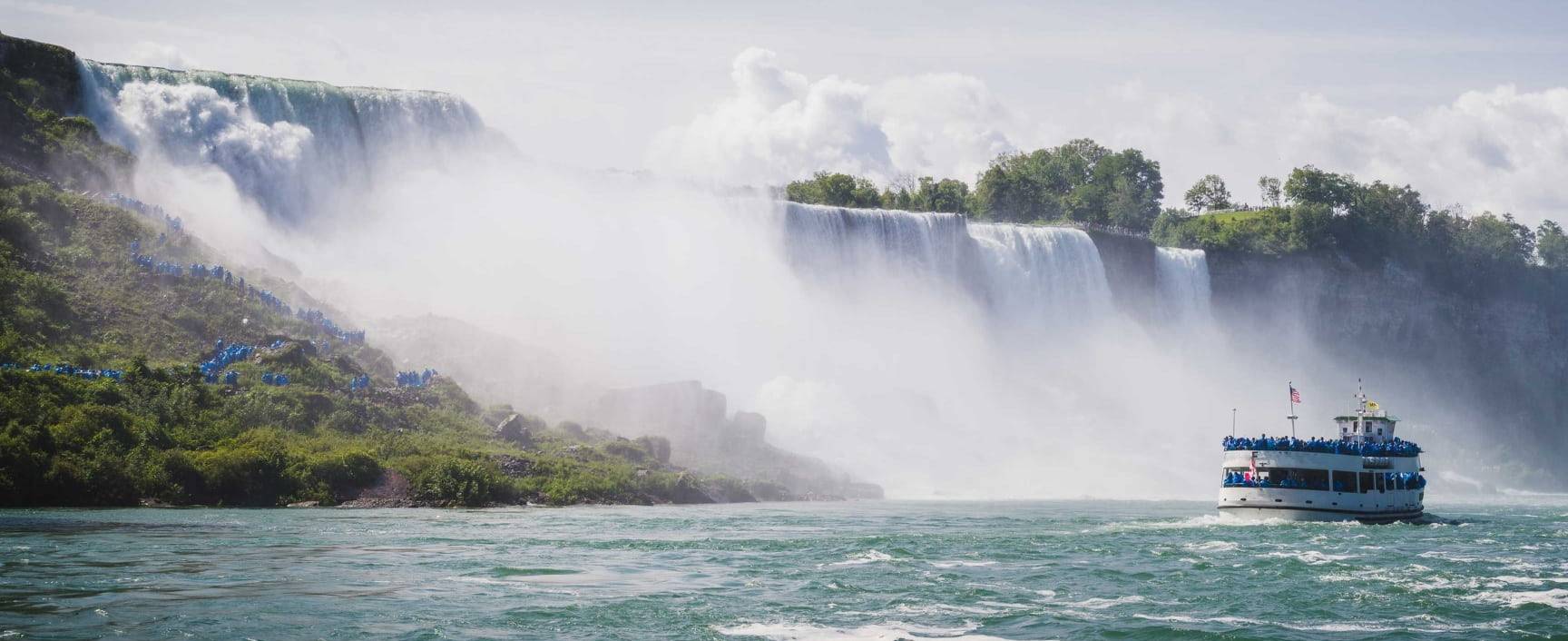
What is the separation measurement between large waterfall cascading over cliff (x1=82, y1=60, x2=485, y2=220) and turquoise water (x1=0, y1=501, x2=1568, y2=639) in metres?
42.2

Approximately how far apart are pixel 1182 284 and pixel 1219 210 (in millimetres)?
43990

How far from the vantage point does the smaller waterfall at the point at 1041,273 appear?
108 m

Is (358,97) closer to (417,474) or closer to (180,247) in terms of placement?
(180,247)

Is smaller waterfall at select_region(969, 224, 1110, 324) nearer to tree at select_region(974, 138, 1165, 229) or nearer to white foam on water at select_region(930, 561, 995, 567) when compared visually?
tree at select_region(974, 138, 1165, 229)

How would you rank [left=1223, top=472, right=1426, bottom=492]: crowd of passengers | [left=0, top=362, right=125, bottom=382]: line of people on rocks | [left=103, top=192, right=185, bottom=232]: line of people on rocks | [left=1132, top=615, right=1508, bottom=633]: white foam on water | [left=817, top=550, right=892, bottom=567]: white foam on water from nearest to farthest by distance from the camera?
[left=1132, top=615, right=1508, bottom=633]: white foam on water
[left=817, top=550, right=892, bottom=567]: white foam on water
[left=1223, top=472, right=1426, bottom=492]: crowd of passengers
[left=0, top=362, right=125, bottom=382]: line of people on rocks
[left=103, top=192, right=185, bottom=232]: line of people on rocks

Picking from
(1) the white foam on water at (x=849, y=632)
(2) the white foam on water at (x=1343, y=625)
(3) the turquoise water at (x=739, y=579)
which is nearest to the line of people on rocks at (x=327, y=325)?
(3) the turquoise water at (x=739, y=579)

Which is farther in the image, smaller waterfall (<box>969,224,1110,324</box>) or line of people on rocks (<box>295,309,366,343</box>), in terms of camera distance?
smaller waterfall (<box>969,224,1110,324</box>)

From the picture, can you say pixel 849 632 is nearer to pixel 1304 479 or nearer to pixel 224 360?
pixel 1304 479

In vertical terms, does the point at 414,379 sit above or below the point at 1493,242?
below

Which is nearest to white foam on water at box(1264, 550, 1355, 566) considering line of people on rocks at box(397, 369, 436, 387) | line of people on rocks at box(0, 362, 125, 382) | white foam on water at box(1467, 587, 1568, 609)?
white foam on water at box(1467, 587, 1568, 609)

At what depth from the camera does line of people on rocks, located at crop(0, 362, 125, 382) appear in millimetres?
54938

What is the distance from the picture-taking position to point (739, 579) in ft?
113

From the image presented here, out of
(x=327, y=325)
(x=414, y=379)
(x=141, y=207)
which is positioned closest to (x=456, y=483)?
(x=414, y=379)

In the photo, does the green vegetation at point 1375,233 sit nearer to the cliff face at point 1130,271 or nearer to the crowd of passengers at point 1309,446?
the cliff face at point 1130,271
